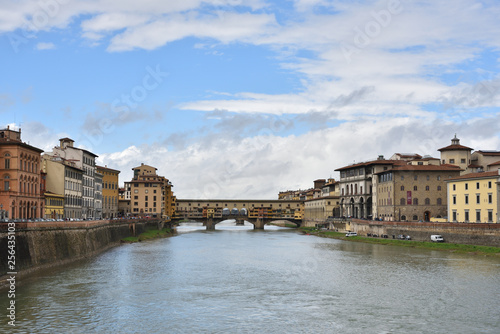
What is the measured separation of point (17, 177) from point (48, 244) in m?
13.6

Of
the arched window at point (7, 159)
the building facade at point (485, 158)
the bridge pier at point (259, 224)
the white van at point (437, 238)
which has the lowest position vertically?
the bridge pier at point (259, 224)

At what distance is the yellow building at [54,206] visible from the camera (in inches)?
2844

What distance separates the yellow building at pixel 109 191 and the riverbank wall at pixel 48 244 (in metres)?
45.2

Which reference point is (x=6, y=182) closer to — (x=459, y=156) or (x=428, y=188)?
(x=428, y=188)

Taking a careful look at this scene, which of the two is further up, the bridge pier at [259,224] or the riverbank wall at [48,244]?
the riverbank wall at [48,244]

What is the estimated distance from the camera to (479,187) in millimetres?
73750

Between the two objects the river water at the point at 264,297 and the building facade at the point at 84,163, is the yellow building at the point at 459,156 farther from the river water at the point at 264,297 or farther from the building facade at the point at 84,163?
the building facade at the point at 84,163

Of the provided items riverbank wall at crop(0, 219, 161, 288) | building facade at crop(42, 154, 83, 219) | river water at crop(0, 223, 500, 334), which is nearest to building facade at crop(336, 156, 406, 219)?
river water at crop(0, 223, 500, 334)

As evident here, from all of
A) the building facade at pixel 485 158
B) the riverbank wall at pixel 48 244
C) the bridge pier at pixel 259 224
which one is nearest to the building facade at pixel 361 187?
the building facade at pixel 485 158

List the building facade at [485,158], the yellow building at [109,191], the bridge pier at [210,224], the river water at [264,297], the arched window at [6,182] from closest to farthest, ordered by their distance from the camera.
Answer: the river water at [264,297] < the arched window at [6,182] < the building facade at [485,158] < the yellow building at [109,191] < the bridge pier at [210,224]

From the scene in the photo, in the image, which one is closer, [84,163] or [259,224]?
[84,163]

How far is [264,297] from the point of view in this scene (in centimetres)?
3750

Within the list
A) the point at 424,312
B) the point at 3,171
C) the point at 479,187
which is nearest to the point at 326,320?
the point at 424,312

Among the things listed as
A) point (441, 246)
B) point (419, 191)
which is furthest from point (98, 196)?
point (441, 246)
